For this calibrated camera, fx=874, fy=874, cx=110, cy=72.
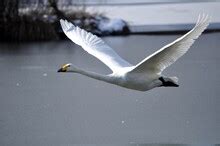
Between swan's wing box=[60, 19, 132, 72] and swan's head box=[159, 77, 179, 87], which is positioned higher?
swan's wing box=[60, 19, 132, 72]

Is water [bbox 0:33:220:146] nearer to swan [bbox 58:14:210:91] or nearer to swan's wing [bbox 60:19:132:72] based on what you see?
swan [bbox 58:14:210:91]

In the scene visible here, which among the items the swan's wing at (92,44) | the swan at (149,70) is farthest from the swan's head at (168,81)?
the swan's wing at (92,44)

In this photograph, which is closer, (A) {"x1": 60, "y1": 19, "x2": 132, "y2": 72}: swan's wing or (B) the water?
(B) the water

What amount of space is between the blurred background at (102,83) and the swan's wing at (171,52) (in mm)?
678

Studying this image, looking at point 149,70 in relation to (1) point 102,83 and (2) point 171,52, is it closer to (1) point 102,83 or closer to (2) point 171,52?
(2) point 171,52

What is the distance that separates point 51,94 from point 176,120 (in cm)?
259

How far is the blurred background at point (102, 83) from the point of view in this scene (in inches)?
366

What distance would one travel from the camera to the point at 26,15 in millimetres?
18375

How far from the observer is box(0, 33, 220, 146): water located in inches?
360

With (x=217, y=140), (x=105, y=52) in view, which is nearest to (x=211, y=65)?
(x=105, y=52)

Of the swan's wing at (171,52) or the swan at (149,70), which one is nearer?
the swan's wing at (171,52)

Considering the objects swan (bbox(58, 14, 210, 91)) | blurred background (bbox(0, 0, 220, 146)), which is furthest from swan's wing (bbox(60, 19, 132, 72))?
blurred background (bbox(0, 0, 220, 146))

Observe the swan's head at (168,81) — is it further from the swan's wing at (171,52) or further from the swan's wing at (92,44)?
Answer: the swan's wing at (92,44)

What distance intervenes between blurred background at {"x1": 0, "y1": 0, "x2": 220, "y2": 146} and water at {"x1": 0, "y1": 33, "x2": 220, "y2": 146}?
0.01 metres
